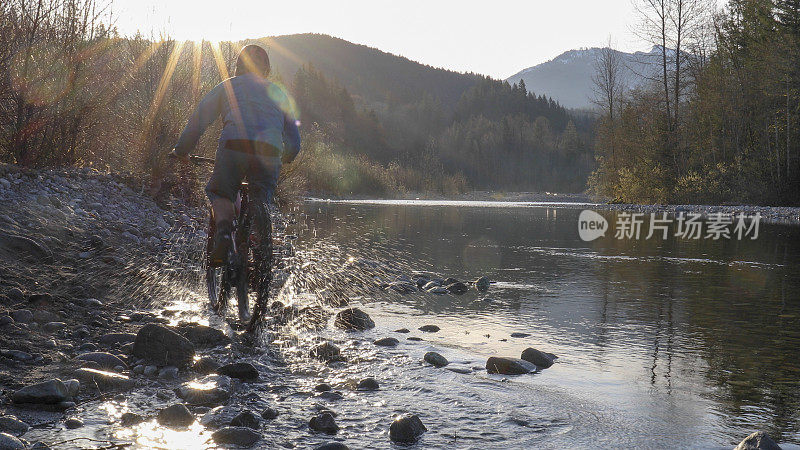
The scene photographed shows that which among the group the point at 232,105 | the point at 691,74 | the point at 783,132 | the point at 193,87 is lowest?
the point at 232,105

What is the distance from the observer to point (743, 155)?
3603 centimetres

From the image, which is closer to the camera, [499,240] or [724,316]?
[724,316]

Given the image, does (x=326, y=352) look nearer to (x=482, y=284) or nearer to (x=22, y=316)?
(x=22, y=316)

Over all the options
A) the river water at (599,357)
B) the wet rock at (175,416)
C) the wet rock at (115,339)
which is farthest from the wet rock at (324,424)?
the wet rock at (115,339)

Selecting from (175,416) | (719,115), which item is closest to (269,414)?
(175,416)

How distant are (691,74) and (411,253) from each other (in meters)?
33.7

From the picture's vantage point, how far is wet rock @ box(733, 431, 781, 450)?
3.01m

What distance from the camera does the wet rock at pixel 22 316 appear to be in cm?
479

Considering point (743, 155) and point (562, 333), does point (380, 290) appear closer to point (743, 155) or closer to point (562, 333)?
point (562, 333)

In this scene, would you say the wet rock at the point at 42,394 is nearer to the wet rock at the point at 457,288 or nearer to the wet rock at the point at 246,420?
the wet rock at the point at 246,420

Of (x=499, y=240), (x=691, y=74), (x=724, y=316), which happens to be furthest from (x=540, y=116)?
(x=724, y=316)

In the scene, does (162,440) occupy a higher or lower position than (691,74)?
lower

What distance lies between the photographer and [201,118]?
548 cm

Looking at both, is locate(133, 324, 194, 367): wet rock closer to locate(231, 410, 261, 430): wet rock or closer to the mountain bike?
the mountain bike
